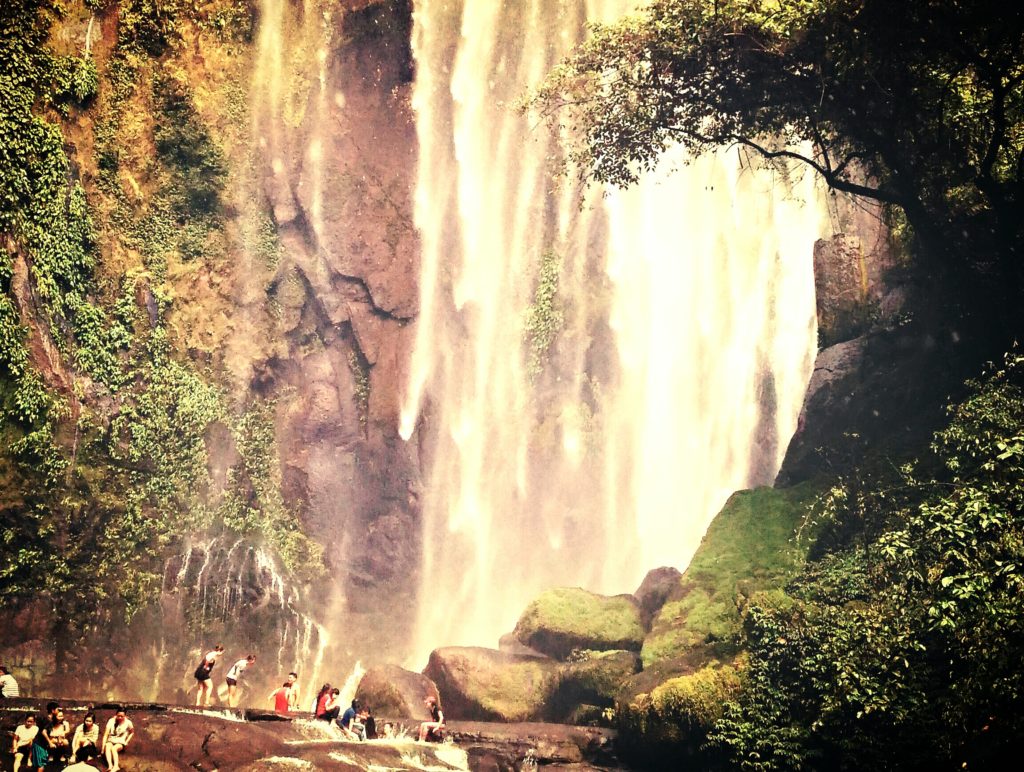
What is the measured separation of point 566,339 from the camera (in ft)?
119

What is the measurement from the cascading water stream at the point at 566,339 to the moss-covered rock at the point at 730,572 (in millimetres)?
13351

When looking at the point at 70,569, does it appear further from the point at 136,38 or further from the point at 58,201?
the point at 136,38

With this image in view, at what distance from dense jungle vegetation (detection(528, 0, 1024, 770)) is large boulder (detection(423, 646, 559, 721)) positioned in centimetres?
346

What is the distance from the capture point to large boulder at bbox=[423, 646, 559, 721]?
19656 mm

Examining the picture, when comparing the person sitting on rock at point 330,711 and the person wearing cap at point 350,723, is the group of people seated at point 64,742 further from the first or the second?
the person wearing cap at point 350,723

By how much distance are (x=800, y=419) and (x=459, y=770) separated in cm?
1347

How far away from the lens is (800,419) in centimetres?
2298

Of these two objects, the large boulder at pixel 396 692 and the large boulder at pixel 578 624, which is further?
the large boulder at pixel 578 624

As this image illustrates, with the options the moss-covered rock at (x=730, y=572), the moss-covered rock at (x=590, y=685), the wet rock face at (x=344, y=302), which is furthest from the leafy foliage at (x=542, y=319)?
the moss-covered rock at (x=590, y=685)

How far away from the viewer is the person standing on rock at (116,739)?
512 inches

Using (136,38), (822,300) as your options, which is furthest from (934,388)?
(136,38)

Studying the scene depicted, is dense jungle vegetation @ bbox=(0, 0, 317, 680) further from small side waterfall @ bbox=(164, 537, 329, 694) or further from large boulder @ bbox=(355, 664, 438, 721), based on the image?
large boulder @ bbox=(355, 664, 438, 721)

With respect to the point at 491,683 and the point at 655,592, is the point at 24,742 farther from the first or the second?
the point at 655,592

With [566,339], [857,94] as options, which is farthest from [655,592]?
[566,339]
